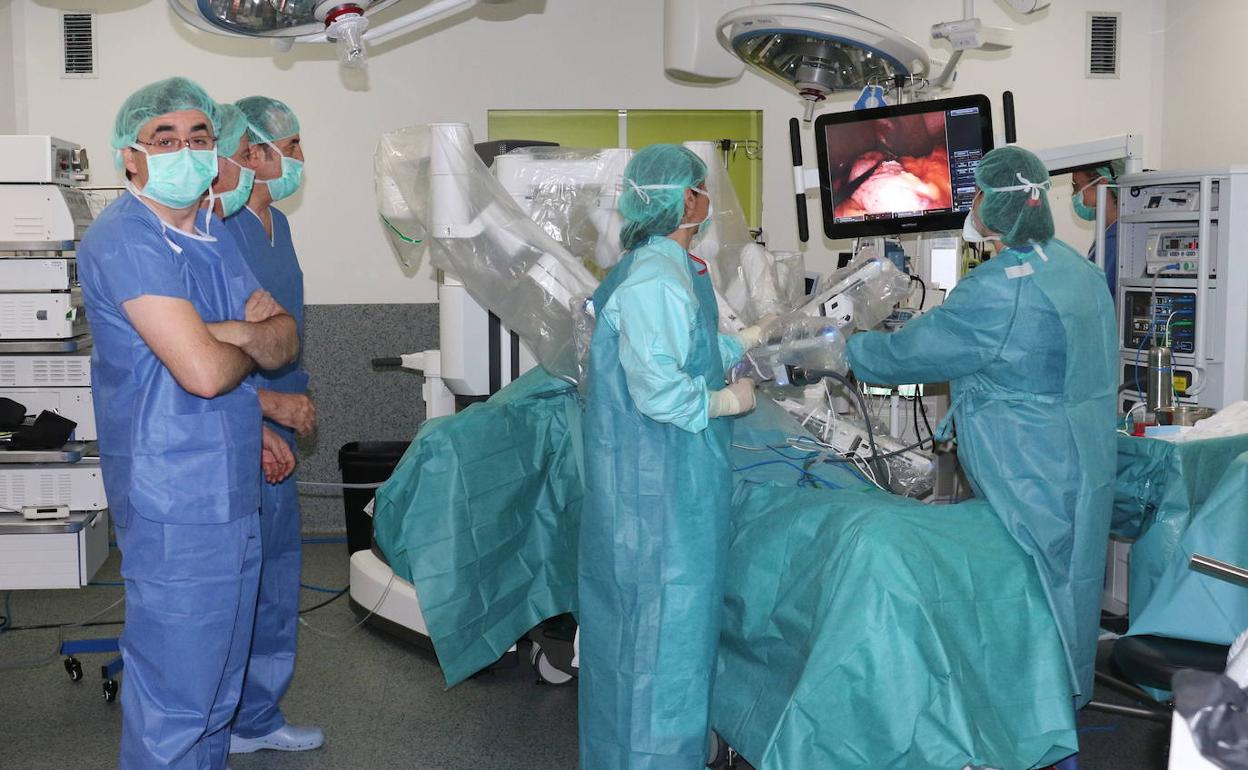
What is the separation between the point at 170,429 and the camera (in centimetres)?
208

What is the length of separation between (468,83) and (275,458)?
283 centimetres

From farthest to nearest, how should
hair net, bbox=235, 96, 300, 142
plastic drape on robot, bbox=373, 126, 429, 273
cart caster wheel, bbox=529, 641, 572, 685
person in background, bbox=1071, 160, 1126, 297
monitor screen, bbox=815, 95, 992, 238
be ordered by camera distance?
1. person in background, bbox=1071, 160, 1126, 297
2. cart caster wheel, bbox=529, 641, 572, 685
3. plastic drape on robot, bbox=373, 126, 429, 273
4. monitor screen, bbox=815, 95, 992, 238
5. hair net, bbox=235, 96, 300, 142

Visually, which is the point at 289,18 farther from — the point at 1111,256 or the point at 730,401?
the point at 1111,256

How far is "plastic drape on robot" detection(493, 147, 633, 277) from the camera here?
314cm

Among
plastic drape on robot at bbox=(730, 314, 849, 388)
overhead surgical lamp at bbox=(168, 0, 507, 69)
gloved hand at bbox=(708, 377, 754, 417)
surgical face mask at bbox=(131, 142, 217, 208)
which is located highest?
overhead surgical lamp at bbox=(168, 0, 507, 69)

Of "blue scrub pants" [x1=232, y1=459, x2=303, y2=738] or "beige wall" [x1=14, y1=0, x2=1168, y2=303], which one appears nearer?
"blue scrub pants" [x1=232, y1=459, x2=303, y2=738]

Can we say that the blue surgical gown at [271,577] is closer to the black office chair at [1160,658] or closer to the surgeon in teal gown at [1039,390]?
the surgeon in teal gown at [1039,390]

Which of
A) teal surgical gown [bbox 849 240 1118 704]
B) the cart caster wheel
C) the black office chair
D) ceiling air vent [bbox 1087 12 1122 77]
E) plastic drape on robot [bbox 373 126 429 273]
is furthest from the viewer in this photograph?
ceiling air vent [bbox 1087 12 1122 77]

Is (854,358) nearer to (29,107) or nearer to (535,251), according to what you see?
(535,251)

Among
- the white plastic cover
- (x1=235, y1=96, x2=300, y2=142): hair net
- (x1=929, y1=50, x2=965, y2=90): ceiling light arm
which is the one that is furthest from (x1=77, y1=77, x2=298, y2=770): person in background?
(x1=929, y1=50, x2=965, y2=90): ceiling light arm

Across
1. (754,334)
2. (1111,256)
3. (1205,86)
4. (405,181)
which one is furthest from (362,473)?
(1205,86)

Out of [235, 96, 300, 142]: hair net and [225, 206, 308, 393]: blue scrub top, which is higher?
[235, 96, 300, 142]: hair net

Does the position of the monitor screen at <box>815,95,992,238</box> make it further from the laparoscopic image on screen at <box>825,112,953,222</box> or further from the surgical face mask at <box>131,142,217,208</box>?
the surgical face mask at <box>131,142,217,208</box>

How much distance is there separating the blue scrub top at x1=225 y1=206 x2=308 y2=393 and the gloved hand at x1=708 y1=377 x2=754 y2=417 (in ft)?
3.57
